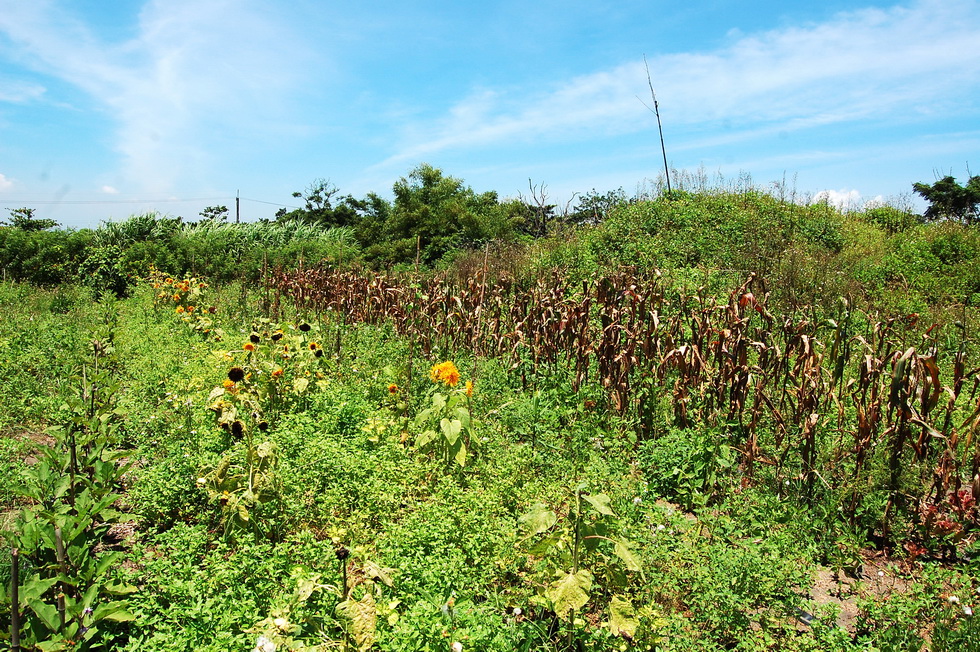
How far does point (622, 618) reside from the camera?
6.89 ft

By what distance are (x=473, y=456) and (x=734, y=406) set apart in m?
1.74

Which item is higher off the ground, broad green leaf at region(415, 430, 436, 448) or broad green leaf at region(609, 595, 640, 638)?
broad green leaf at region(415, 430, 436, 448)

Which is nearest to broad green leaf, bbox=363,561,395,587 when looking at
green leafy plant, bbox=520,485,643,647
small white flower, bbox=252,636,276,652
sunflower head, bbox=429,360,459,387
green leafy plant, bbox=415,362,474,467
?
small white flower, bbox=252,636,276,652

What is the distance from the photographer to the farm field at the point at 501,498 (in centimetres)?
211

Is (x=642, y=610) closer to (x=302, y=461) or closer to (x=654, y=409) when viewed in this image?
(x=302, y=461)

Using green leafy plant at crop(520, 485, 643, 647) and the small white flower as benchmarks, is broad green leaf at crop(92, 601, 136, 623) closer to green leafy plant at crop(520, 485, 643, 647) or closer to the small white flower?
the small white flower

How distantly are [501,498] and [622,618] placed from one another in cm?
103

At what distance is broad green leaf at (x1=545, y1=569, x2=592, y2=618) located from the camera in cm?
201

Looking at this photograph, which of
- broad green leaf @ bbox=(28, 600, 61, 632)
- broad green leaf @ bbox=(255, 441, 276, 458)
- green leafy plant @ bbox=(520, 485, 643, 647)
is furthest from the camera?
broad green leaf @ bbox=(255, 441, 276, 458)

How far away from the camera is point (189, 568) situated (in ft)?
7.55

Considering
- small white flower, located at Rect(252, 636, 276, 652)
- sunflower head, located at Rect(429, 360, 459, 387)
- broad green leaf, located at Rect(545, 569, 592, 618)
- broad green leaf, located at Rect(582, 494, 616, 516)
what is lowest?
small white flower, located at Rect(252, 636, 276, 652)

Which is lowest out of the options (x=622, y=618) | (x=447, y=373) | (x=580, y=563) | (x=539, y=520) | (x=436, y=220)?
(x=622, y=618)

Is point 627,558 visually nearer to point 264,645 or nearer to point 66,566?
point 264,645

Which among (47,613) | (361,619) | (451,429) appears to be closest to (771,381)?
(451,429)
